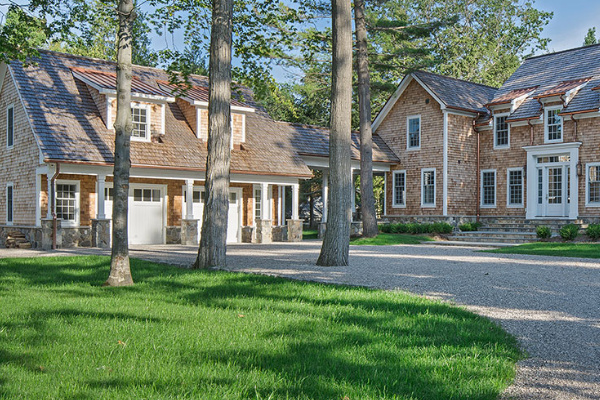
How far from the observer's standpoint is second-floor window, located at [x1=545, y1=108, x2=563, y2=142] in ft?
80.3

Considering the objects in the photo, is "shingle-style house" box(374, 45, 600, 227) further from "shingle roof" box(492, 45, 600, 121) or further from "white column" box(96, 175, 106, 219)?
"white column" box(96, 175, 106, 219)

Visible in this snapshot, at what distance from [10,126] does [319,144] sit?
42.6ft

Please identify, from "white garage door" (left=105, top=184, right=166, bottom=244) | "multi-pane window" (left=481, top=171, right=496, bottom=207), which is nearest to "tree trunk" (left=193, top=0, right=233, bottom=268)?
"white garage door" (left=105, top=184, right=166, bottom=244)

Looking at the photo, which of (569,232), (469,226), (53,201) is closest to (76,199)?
(53,201)

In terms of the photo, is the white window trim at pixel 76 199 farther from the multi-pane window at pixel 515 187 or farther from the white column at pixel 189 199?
the multi-pane window at pixel 515 187

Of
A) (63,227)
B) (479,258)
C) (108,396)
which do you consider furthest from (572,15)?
(108,396)

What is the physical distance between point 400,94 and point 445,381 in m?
26.3

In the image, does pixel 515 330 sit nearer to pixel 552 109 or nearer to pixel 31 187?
pixel 31 187

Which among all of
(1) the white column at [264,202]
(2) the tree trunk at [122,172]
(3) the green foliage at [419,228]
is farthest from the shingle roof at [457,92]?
(2) the tree trunk at [122,172]

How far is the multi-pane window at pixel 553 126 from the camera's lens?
24.5m

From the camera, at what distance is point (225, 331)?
5586 mm

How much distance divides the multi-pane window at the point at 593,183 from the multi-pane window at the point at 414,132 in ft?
26.1

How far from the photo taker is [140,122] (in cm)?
2112

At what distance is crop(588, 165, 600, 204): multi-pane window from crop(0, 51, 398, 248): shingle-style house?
11.4m
